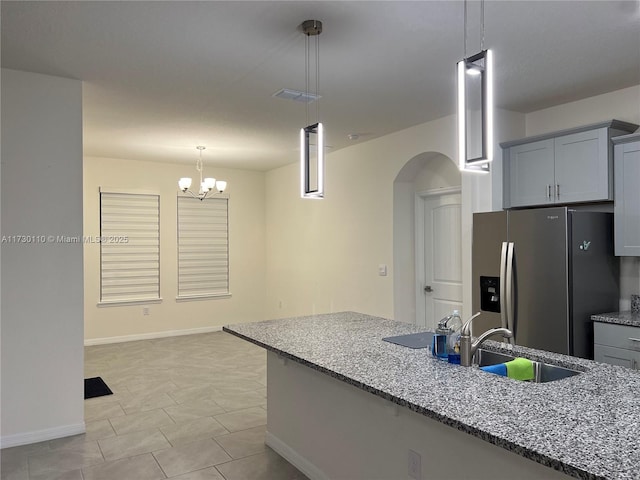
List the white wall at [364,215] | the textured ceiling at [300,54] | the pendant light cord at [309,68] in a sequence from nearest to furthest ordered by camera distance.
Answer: the textured ceiling at [300,54] → the pendant light cord at [309,68] → the white wall at [364,215]

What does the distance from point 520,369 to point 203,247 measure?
6098 millimetres

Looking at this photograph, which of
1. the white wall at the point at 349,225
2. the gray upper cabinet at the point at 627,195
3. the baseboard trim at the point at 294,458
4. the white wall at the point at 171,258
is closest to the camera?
the baseboard trim at the point at 294,458

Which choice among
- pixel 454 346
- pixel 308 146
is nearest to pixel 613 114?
pixel 308 146

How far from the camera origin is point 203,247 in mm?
7715

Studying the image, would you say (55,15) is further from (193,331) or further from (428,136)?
(193,331)

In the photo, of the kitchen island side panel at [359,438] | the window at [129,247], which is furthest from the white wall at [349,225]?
the kitchen island side panel at [359,438]

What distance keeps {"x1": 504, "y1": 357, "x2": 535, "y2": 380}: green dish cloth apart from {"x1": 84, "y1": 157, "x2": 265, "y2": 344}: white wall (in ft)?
19.6

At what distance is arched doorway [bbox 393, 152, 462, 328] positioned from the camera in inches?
211

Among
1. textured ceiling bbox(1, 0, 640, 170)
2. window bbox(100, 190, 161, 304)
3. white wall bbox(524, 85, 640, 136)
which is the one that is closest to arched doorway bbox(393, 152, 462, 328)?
textured ceiling bbox(1, 0, 640, 170)

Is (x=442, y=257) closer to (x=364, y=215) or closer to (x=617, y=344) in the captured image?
(x=364, y=215)

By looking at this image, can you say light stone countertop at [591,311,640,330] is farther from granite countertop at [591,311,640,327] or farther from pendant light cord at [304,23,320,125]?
pendant light cord at [304,23,320,125]

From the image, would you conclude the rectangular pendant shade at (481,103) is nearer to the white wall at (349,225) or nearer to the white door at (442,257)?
the white wall at (349,225)

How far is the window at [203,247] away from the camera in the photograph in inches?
296

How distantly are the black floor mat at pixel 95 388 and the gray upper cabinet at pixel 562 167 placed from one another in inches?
165
